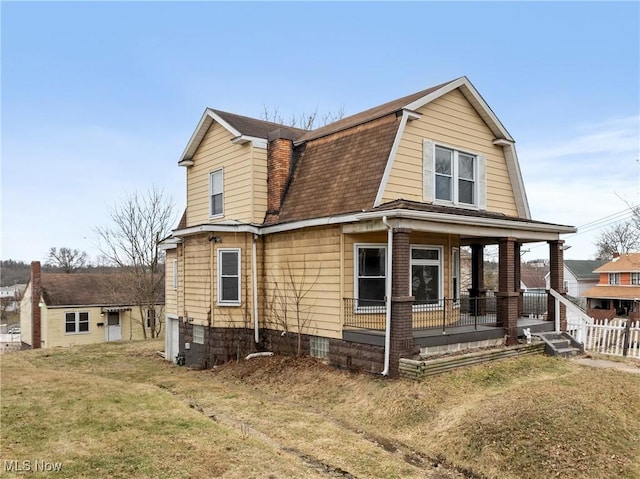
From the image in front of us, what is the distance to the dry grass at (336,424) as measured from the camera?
20.7 ft

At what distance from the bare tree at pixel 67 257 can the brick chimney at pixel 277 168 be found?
72153 millimetres

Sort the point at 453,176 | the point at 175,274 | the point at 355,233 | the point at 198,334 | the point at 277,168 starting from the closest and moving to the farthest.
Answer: the point at 355,233, the point at 453,176, the point at 277,168, the point at 198,334, the point at 175,274

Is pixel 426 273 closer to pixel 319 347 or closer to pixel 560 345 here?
pixel 319 347

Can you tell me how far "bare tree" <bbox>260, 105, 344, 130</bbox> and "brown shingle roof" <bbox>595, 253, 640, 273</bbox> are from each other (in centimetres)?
2851

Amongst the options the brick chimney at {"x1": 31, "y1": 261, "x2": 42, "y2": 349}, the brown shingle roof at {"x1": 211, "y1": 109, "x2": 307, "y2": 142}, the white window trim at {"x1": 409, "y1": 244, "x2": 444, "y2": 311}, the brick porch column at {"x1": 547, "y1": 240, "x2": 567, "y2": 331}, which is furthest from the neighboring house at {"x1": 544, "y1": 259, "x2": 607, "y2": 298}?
the brick chimney at {"x1": 31, "y1": 261, "x2": 42, "y2": 349}

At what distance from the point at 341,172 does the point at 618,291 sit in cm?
4238

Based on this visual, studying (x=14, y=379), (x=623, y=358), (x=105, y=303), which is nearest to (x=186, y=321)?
(x=14, y=379)

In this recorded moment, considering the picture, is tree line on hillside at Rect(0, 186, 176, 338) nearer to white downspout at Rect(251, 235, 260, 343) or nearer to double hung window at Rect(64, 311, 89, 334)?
double hung window at Rect(64, 311, 89, 334)

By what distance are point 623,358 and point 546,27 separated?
1003 cm

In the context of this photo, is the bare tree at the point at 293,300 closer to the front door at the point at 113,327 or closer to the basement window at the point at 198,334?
the basement window at the point at 198,334

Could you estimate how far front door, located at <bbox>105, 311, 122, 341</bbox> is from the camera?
1352 inches

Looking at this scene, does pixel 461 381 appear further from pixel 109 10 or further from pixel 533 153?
pixel 533 153

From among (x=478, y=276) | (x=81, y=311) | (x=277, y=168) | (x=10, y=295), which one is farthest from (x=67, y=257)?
(x=478, y=276)

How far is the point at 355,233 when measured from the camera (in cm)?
1133
